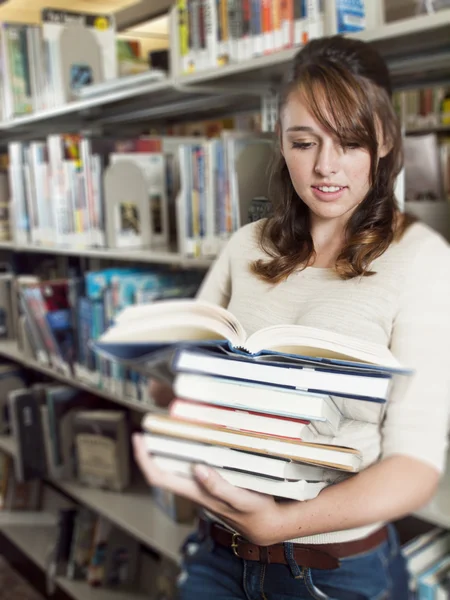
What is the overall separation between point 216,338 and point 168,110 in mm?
1601

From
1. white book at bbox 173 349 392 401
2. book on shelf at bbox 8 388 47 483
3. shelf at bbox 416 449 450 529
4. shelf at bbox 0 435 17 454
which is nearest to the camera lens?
white book at bbox 173 349 392 401

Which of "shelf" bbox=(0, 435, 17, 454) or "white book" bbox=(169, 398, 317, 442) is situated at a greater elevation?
"white book" bbox=(169, 398, 317, 442)

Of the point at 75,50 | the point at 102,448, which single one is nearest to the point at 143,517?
the point at 102,448

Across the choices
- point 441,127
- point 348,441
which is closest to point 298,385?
point 348,441

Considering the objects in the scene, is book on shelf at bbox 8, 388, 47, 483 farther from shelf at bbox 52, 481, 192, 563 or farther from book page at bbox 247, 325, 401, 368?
book page at bbox 247, 325, 401, 368

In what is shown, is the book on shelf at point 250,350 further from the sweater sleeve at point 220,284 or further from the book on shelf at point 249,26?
the book on shelf at point 249,26

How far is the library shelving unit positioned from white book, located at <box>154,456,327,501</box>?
35cm

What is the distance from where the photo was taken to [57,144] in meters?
1.69

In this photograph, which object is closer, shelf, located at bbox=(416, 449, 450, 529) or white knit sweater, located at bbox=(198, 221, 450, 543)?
white knit sweater, located at bbox=(198, 221, 450, 543)

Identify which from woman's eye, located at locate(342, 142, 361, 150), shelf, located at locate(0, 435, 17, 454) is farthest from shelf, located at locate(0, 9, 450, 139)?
shelf, located at locate(0, 435, 17, 454)

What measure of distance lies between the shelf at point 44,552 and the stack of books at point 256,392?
1.66 metres

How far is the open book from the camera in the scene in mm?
309

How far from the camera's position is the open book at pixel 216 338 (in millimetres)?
309

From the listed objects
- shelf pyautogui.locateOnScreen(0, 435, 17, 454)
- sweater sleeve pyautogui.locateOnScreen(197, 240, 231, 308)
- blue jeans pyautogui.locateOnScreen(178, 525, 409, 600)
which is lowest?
shelf pyautogui.locateOnScreen(0, 435, 17, 454)
